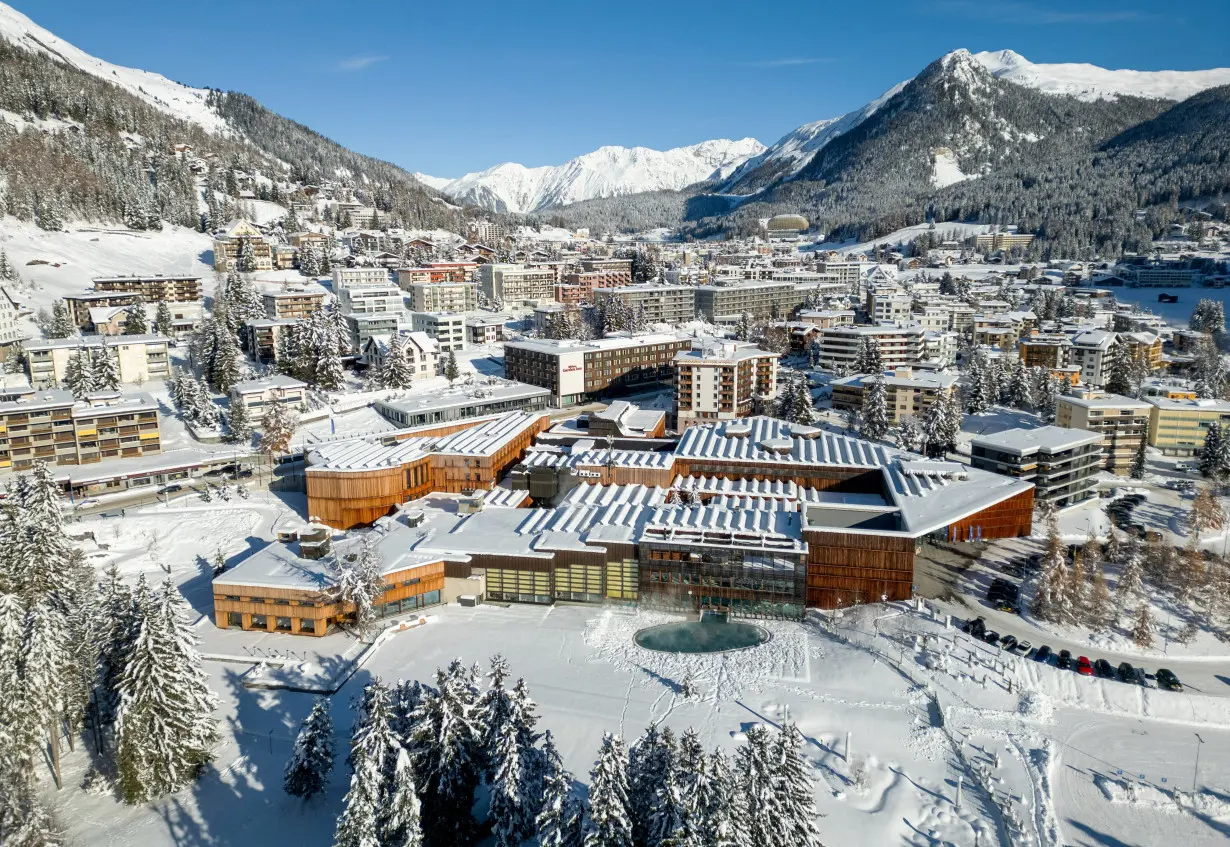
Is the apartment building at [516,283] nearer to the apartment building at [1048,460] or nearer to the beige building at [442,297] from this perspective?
the beige building at [442,297]

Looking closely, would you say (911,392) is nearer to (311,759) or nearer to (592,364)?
(592,364)

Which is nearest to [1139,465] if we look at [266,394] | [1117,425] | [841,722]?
[1117,425]

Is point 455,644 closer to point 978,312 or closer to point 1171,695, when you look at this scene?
point 1171,695

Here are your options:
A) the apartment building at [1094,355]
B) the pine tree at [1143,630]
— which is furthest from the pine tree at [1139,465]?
the apartment building at [1094,355]

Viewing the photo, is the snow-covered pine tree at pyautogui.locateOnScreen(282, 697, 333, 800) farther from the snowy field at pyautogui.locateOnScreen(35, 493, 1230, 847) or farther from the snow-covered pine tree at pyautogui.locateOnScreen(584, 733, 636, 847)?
the snow-covered pine tree at pyautogui.locateOnScreen(584, 733, 636, 847)

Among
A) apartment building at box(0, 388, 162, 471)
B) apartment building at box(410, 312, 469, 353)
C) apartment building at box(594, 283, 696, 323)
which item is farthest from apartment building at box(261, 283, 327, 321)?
apartment building at box(594, 283, 696, 323)

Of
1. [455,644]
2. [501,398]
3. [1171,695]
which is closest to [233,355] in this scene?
[501,398]
